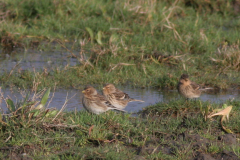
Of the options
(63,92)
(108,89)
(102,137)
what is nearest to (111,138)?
(102,137)

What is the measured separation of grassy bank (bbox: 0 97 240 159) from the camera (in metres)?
5.50

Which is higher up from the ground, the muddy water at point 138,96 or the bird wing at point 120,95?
the bird wing at point 120,95

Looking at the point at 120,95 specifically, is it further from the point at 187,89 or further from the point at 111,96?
the point at 187,89

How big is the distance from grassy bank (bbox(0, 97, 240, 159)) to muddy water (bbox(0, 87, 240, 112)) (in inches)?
65.2

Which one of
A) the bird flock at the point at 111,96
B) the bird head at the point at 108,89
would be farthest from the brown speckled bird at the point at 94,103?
the bird head at the point at 108,89

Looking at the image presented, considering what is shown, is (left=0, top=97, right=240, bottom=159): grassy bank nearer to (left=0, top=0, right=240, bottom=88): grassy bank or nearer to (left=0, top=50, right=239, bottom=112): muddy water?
(left=0, top=50, right=239, bottom=112): muddy water

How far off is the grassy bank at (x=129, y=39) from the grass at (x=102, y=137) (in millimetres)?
3366

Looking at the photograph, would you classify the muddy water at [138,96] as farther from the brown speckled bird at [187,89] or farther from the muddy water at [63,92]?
the brown speckled bird at [187,89]

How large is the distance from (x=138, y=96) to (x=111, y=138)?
3.22 metres

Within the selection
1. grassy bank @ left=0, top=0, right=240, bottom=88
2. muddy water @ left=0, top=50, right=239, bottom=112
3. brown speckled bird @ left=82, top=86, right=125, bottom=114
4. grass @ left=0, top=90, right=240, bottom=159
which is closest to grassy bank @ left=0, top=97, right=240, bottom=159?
grass @ left=0, top=90, right=240, bottom=159

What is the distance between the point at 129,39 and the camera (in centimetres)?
1223

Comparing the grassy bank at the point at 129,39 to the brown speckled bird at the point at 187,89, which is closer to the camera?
the brown speckled bird at the point at 187,89

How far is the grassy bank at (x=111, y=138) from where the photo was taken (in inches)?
216

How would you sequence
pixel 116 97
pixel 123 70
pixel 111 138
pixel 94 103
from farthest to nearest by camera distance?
pixel 123 70 < pixel 116 97 < pixel 94 103 < pixel 111 138
